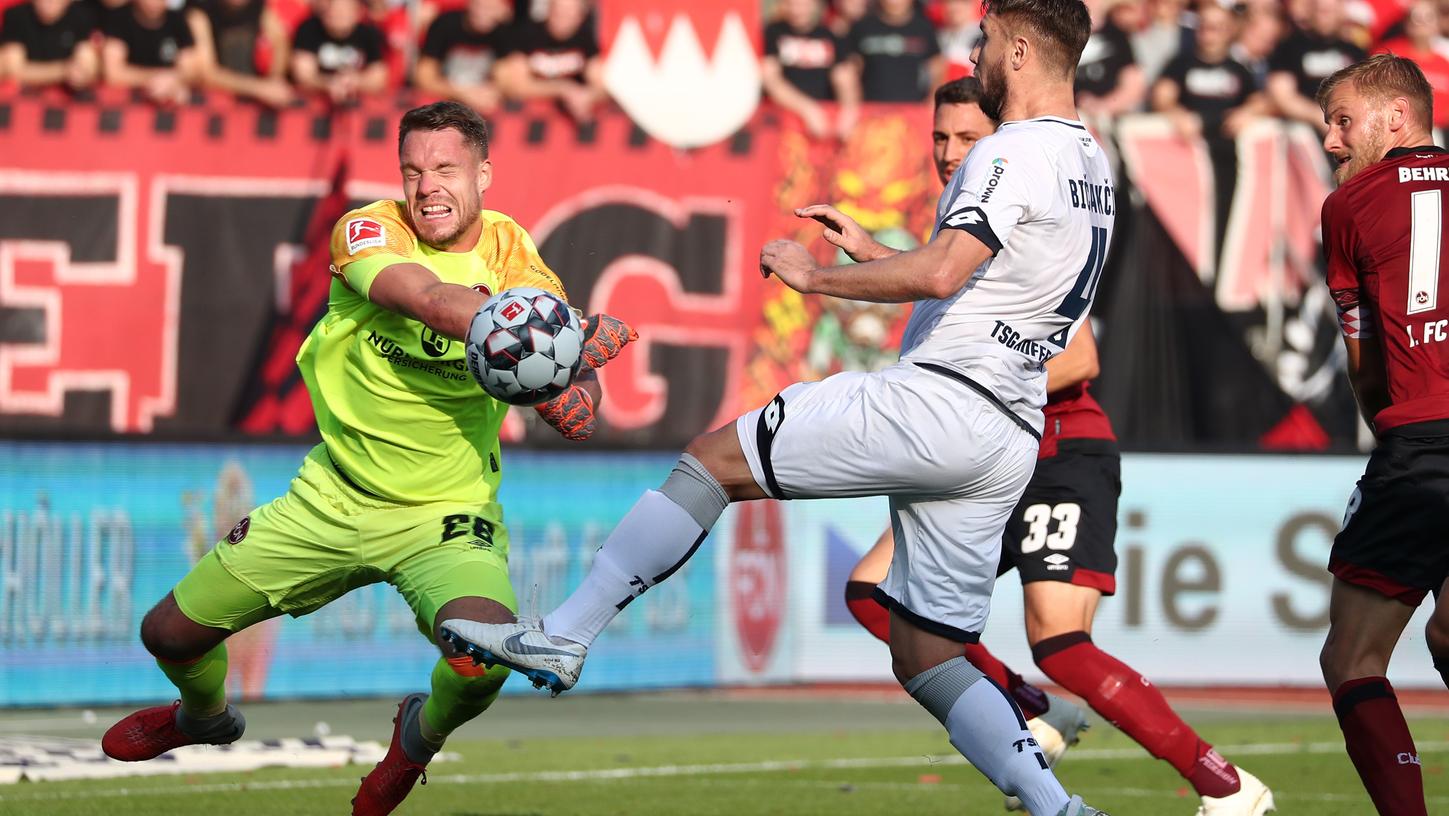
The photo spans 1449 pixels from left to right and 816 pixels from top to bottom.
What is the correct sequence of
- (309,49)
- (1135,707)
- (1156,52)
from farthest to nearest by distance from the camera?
(1156,52) → (309,49) → (1135,707)

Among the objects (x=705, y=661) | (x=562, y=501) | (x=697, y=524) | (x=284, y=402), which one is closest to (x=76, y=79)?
(x=284, y=402)

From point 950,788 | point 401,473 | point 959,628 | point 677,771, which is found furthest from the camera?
point 677,771

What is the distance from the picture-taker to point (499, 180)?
13.8 meters

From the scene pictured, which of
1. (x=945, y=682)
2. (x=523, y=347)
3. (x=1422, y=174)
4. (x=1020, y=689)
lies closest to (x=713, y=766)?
(x=1020, y=689)

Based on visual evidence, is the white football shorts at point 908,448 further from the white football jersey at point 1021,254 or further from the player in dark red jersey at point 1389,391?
the player in dark red jersey at point 1389,391

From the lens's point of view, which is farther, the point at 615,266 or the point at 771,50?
the point at 771,50

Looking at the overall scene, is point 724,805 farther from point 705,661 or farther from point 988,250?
point 705,661

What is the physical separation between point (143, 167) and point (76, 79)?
76cm

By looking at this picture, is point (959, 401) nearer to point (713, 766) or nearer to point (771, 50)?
point (713, 766)

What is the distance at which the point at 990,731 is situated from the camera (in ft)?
18.7

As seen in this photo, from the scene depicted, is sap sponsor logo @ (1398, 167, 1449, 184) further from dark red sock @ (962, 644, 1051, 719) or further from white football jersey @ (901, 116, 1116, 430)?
dark red sock @ (962, 644, 1051, 719)

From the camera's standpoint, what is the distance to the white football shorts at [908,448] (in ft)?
17.7

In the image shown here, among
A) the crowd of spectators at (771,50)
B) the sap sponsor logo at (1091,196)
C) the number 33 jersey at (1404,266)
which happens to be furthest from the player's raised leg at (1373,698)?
the crowd of spectators at (771,50)

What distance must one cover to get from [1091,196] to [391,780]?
3041 mm
